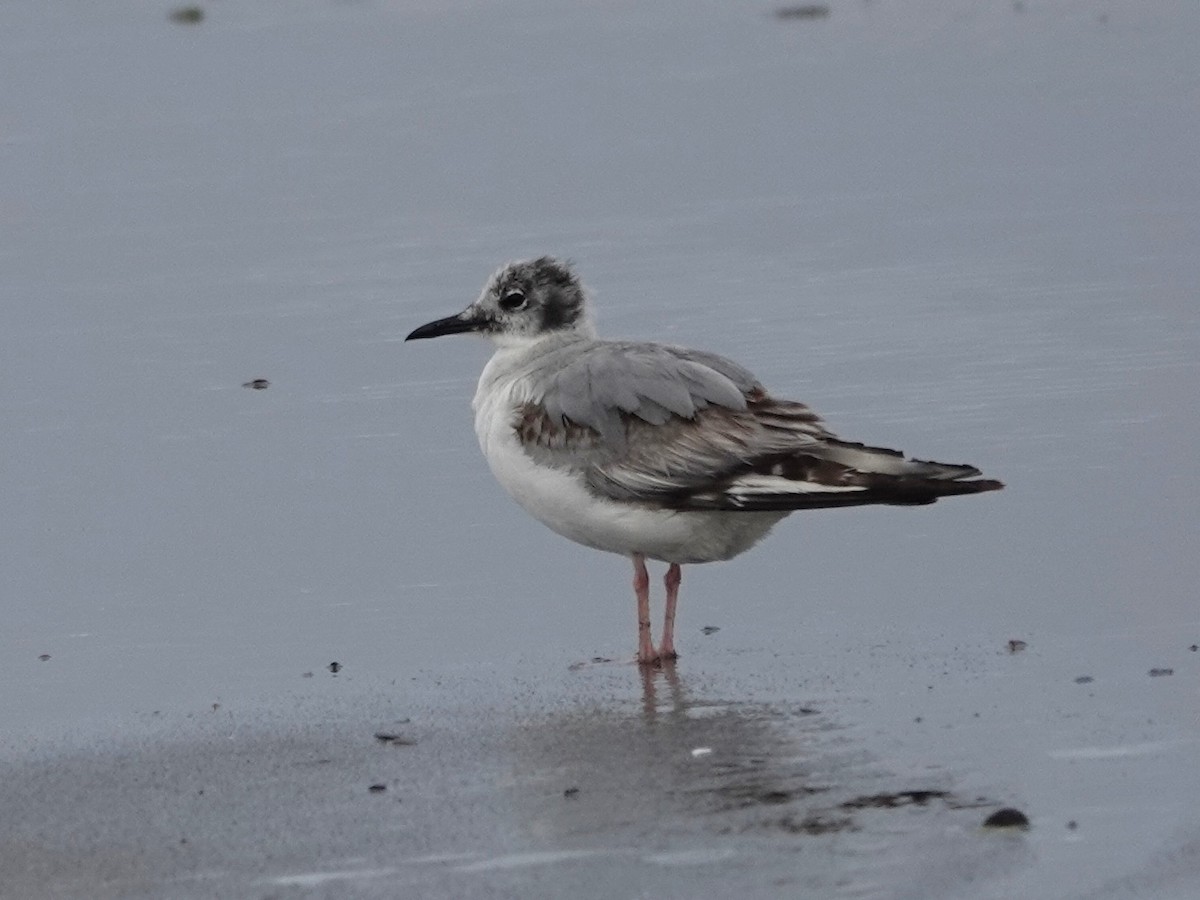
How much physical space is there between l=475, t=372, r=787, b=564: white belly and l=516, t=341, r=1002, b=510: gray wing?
0.14 feet

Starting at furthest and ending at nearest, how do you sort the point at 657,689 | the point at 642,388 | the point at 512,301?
the point at 512,301, the point at 642,388, the point at 657,689

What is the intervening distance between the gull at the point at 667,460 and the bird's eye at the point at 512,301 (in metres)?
0.67

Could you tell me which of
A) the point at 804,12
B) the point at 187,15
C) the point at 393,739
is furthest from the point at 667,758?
the point at 187,15

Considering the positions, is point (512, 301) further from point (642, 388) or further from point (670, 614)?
point (670, 614)

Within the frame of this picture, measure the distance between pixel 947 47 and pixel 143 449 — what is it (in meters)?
7.97

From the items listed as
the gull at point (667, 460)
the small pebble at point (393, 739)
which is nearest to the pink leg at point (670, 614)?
the gull at point (667, 460)

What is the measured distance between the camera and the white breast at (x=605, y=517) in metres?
7.28

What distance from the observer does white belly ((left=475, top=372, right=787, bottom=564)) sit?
23.9 ft

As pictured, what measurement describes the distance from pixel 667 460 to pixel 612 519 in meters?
0.25

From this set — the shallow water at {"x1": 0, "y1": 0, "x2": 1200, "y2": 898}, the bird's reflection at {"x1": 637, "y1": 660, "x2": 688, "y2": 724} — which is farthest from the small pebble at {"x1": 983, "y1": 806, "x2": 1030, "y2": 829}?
the bird's reflection at {"x1": 637, "y1": 660, "x2": 688, "y2": 724}

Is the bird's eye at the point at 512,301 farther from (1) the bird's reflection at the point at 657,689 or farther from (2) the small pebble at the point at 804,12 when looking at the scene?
(2) the small pebble at the point at 804,12

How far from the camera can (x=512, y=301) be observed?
845 cm

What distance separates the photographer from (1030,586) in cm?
727

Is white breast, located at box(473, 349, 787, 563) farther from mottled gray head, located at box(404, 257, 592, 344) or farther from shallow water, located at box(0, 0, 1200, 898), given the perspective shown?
mottled gray head, located at box(404, 257, 592, 344)
